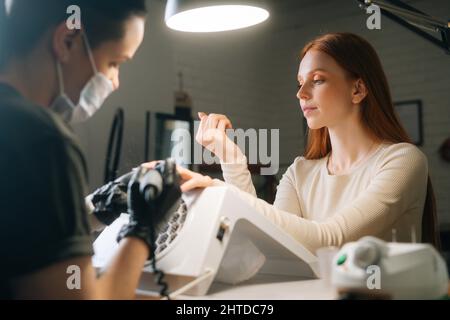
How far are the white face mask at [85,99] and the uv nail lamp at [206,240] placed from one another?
168 millimetres

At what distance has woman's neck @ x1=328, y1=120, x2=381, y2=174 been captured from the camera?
0.96 metres

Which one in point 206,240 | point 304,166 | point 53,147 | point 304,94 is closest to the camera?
point 53,147

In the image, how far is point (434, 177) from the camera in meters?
1.31

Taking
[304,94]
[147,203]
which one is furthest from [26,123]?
[304,94]

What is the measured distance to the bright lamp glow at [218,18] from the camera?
0.95 meters

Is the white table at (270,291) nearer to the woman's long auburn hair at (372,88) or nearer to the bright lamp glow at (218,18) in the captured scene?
the woman's long auburn hair at (372,88)

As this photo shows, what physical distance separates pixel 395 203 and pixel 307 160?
321 mm

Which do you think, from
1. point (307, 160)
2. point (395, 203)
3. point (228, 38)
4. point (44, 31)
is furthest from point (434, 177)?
point (44, 31)

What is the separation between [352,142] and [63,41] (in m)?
0.62

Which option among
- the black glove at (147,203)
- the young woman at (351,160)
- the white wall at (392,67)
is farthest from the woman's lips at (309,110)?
the black glove at (147,203)

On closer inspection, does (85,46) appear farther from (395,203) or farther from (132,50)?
(395,203)

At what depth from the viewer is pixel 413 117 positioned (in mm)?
1415

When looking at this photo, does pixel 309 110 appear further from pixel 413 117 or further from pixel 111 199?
pixel 413 117
